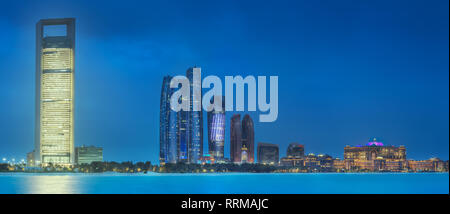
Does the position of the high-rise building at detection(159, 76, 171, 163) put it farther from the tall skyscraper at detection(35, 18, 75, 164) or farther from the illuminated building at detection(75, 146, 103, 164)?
the tall skyscraper at detection(35, 18, 75, 164)

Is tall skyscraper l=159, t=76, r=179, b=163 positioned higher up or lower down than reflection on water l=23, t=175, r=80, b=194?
higher up

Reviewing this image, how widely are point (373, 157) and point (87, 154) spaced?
100644 millimetres

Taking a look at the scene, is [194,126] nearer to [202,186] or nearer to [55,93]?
[55,93]

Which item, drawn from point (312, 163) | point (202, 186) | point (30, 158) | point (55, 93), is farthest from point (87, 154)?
point (202, 186)

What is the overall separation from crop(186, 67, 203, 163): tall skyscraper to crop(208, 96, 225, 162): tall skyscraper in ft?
13.7

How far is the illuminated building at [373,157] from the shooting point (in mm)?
194250

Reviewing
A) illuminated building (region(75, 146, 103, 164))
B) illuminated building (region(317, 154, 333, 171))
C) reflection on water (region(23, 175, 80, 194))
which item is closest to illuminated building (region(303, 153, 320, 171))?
illuminated building (region(317, 154, 333, 171))

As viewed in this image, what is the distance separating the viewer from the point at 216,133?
193500 millimetres

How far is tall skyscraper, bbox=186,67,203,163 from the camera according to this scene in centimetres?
18750

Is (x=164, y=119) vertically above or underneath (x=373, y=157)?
above

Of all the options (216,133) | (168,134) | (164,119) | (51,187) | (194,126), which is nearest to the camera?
(51,187)

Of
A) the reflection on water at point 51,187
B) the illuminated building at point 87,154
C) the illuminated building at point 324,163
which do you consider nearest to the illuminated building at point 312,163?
the illuminated building at point 324,163
